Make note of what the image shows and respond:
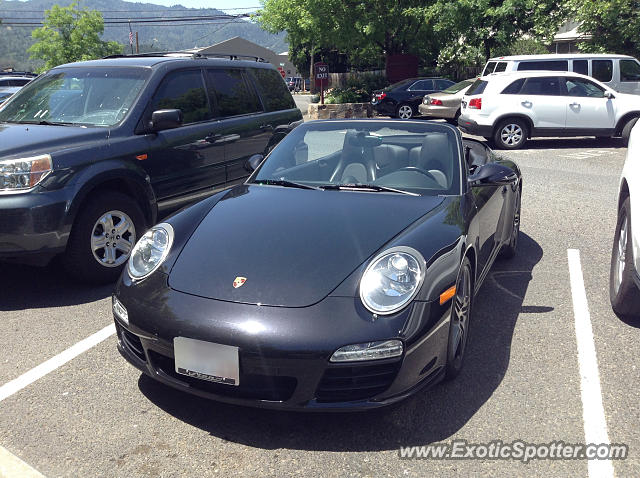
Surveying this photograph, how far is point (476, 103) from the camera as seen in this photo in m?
13.2

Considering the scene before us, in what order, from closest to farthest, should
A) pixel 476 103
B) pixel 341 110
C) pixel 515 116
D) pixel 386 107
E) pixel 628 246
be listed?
pixel 628 246 → pixel 515 116 → pixel 476 103 → pixel 386 107 → pixel 341 110

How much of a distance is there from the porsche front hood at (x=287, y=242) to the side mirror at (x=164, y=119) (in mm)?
1644

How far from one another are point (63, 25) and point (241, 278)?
5468cm

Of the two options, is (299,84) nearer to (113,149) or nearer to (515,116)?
(515,116)

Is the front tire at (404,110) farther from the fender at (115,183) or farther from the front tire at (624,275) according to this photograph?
the front tire at (624,275)

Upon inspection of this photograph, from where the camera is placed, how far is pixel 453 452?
2.79 meters

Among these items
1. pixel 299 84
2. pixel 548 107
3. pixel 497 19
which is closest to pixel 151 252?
pixel 548 107

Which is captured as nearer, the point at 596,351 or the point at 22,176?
the point at 596,351

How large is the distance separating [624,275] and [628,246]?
0.67 feet

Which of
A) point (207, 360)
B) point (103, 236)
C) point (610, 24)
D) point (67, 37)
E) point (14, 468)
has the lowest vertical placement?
point (14, 468)

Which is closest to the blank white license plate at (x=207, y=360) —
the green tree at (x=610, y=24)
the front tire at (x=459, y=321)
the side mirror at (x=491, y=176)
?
the front tire at (x=459, y=321)

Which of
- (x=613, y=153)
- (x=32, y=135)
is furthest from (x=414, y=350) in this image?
(x=613, y=153)

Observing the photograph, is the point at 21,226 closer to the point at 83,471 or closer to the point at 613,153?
the point at 83,471

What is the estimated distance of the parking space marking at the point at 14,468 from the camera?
2615 mm
